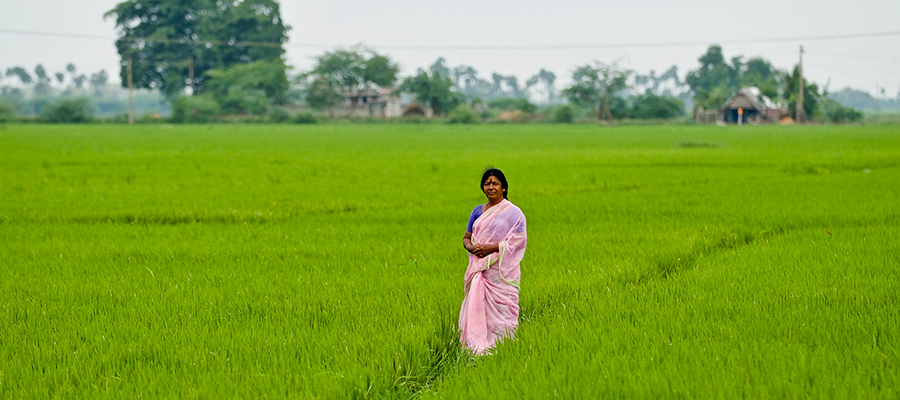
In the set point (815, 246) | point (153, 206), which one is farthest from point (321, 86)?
point (815, 246)

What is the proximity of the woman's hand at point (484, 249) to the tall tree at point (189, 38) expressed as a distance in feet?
267

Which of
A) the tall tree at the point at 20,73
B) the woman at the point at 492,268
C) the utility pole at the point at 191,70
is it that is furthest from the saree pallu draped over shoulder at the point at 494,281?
the tall tree at the point at 20,73

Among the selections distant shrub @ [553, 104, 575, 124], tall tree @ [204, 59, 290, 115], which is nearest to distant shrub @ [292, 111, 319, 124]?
tall tree @ [204, 59, 290, 115]

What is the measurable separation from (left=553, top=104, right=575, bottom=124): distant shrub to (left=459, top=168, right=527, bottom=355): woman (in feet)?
235

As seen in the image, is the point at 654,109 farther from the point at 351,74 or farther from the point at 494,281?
the point at 494,281

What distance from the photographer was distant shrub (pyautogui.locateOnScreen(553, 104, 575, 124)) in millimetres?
73688

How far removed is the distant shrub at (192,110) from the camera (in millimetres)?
67688

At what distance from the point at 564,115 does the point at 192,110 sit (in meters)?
38.3

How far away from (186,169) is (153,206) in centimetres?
634

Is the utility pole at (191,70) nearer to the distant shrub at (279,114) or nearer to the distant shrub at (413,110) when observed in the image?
the distant shrub at (279,114)

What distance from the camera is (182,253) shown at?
20.1 ft

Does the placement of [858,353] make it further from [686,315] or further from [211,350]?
[211,350]

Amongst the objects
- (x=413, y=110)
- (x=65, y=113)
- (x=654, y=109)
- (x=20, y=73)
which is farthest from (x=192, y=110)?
(x=20, y=73)

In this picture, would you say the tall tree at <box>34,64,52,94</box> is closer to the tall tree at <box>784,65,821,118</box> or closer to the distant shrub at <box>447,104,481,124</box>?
the distant shrub at <box>447,104,481,124</box>
